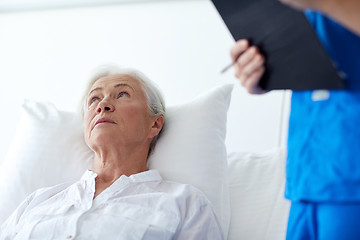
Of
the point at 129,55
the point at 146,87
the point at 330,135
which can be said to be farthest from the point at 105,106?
the point at 330,135

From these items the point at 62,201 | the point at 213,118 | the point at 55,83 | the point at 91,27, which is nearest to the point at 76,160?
the point at 62,201

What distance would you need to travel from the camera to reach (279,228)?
150 cm

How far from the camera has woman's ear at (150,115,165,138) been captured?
171 cm

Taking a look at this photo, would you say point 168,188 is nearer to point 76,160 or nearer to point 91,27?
point 76,160

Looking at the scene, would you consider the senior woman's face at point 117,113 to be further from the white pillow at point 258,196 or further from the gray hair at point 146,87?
the white pillow at point 258,196

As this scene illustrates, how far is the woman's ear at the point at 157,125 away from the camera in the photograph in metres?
1.71

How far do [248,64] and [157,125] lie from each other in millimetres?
841

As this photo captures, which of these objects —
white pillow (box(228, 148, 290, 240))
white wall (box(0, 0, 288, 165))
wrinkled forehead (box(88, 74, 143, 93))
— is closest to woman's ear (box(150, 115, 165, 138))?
wrinkled forehead (box(88, 74, 143, 93))

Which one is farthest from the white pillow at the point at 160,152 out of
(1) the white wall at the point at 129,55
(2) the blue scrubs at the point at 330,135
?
(2) the blue scrubs at the point at 330,135

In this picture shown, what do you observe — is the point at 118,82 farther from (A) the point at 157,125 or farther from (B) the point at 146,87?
(A) the point at 157,125

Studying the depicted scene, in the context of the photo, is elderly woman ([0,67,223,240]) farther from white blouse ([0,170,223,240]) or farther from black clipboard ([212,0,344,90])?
black clipboard ([212,0,344,90])

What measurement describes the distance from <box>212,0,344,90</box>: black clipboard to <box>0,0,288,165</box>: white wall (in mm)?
1132

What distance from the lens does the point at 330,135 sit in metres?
0.88

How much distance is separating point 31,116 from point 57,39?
2.39 feet
